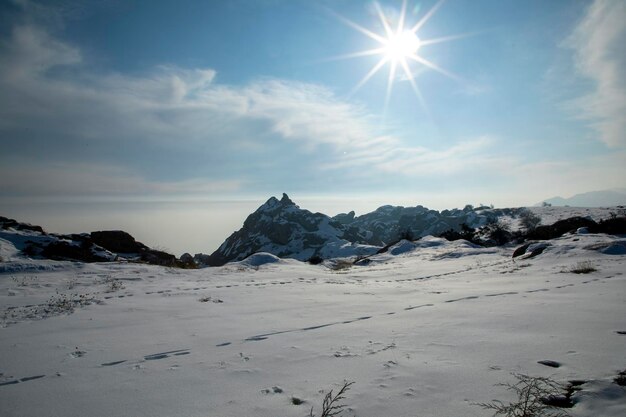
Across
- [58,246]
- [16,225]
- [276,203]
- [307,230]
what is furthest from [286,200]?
[58,246]

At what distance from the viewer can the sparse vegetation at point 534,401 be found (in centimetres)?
246

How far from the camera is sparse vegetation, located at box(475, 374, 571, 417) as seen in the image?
246 cm

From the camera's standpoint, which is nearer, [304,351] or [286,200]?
[304,351]

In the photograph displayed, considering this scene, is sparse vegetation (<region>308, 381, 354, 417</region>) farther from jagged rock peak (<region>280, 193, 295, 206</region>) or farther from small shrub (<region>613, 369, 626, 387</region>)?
jagged rock peak (<region>280, 193, 295, 206</region>)

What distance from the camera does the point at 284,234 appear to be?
149750 mm

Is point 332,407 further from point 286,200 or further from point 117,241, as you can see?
point 286,200

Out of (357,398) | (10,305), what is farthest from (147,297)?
(357,398)

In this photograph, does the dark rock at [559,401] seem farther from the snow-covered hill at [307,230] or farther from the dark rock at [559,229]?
the snow-covered hill at [307,230]

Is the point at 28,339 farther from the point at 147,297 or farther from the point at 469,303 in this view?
the point at 469,303

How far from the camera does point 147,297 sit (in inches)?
350

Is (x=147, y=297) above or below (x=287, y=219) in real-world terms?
below

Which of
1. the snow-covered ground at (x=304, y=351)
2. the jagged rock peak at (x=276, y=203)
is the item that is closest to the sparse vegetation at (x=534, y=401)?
the snow-covered ground at (x=304, y=351)

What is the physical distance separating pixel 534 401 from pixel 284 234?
14849 centimetres

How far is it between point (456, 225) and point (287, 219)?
8057 cm
